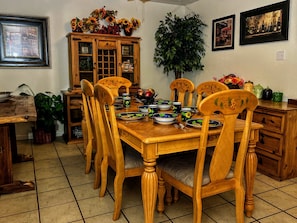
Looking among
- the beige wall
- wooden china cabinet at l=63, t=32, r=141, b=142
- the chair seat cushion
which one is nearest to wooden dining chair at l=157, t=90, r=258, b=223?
the chair seat cushion

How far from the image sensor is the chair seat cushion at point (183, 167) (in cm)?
167

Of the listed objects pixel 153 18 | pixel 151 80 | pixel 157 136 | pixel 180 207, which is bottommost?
pixel 180 207

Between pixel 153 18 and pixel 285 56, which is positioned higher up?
pixel 153 18

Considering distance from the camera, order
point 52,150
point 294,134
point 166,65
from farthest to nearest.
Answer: point 166,65, point 52,150, point 294,134

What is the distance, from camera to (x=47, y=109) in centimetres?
380

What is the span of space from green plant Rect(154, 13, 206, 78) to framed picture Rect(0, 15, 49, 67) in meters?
1.83

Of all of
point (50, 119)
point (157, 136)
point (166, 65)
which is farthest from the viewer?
point (166, 65)

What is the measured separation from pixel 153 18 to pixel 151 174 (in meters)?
3.68

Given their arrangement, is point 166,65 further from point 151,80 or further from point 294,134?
point 294,134

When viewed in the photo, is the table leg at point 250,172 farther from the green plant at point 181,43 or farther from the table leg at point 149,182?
the green plant at point 181,43

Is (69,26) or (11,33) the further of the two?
(69,26)

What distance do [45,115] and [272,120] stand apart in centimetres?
300

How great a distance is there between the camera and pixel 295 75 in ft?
9.89

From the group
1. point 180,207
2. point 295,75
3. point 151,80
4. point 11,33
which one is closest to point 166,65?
point 151,80
